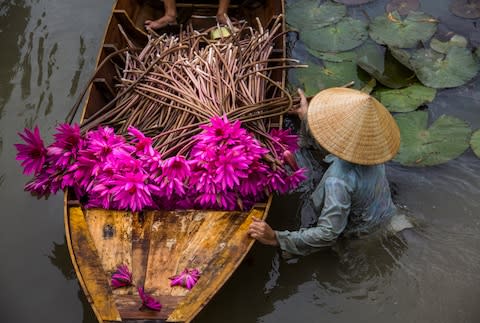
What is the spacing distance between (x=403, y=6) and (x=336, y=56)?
1082mm

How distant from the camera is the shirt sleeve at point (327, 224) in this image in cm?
257

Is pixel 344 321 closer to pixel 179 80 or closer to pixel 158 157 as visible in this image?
pixel 158 157

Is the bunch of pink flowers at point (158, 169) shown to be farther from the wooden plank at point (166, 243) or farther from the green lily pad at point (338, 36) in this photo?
the green lily pad at point (338, 36)

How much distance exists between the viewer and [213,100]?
3166 millimetres

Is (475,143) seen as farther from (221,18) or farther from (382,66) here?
(221,18)

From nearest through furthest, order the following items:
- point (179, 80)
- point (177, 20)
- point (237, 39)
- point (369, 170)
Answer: point (369, 170), point (179, 80), point (237, 39), point (177, 20)

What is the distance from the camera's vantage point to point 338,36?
177 inches

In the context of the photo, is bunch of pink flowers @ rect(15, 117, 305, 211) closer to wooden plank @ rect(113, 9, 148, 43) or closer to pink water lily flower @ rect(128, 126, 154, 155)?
pink water lily flower @ rect(128, 126, 154, 155)

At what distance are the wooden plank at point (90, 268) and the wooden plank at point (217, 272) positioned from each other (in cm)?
32

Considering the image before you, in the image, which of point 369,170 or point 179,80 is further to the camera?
point 179,80

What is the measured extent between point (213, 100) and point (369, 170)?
1134 mm

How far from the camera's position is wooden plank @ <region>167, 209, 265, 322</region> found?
7.89 feet

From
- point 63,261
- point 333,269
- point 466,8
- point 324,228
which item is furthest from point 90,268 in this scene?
point 466,8

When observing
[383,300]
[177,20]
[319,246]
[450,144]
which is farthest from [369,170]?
[177,20]
